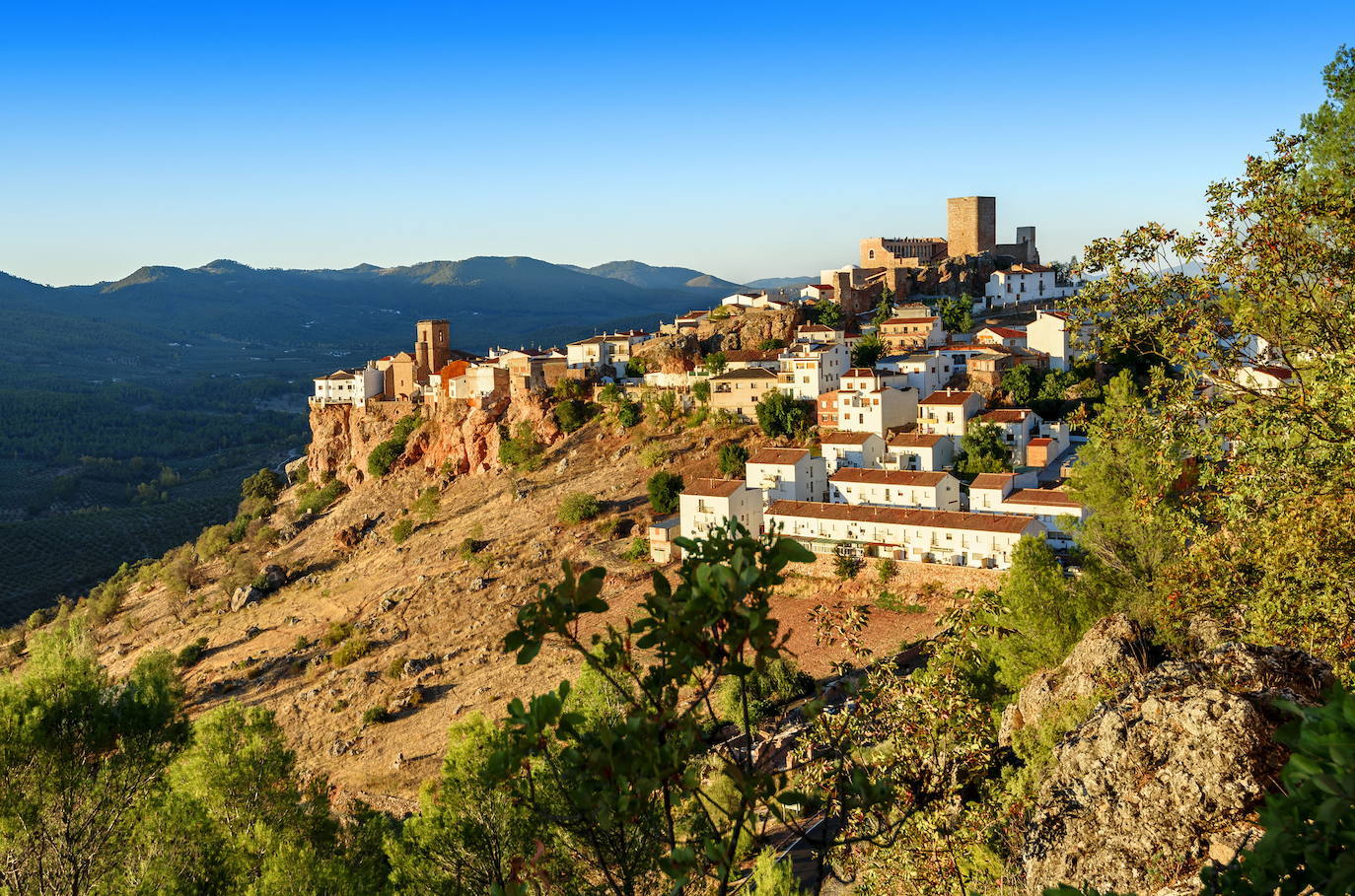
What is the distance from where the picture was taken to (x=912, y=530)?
30281mm

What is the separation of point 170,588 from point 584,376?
868 inches

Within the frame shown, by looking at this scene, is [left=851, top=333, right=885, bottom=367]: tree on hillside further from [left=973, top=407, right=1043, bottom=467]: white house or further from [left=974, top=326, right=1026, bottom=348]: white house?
[left=973, top=407, right=1043, bottom=467]: white house

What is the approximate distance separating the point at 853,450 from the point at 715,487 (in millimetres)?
5968

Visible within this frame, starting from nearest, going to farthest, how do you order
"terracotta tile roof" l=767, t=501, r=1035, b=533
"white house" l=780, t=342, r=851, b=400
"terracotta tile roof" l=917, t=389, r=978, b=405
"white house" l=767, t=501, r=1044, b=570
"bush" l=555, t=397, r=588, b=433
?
1. "white house" l=767, t=501, r=1044, b=570
2. "terracotta tile roof" l=767, t=501, r=1035, b=533
3. "terracotta tile roof" l=917, t=389, r=978, b=405
4. "white house" l=780, t=342, r=851, b=400
5. "bush" l=555, t=397, r=588, b=433

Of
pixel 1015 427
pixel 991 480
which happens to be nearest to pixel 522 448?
pixel 1015 427

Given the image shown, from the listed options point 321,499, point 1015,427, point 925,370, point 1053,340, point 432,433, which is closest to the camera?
point 1015,427

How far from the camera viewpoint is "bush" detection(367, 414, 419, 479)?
5062cm

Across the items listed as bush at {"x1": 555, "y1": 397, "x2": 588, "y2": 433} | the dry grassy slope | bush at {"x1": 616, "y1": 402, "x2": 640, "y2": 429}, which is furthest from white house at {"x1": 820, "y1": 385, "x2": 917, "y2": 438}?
bush at {"x1": 555, "y1": 397, "x2": 588, "y2": 433}

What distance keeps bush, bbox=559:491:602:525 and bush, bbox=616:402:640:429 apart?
753 centimetres

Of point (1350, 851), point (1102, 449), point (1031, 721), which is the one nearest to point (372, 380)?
point (1102, 449)

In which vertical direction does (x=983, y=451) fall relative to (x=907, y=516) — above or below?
above

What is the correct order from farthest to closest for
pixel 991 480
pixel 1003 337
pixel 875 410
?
pixel 1003 337 → pixel 875 410 → pixel 991 480

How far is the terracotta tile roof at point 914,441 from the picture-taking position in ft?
115

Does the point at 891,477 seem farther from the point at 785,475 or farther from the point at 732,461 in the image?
the point at 732,461
